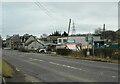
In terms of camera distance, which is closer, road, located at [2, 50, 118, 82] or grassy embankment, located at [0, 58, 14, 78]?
road, located at [2, 50, 118, 82]

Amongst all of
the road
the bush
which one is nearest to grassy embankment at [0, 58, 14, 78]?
the road

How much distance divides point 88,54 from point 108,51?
5.27 m

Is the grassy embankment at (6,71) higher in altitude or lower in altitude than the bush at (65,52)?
lower

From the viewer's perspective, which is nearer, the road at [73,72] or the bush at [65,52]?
the road at [73,72]

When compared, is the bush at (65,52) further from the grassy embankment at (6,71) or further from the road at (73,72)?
the grassy embankment at (6,71)

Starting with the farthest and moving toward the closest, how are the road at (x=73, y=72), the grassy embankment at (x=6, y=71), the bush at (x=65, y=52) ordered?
the bush at (x=65, y=52) < the grassy embankment at (x=6, y=71) < the road at (x=73, y=72)

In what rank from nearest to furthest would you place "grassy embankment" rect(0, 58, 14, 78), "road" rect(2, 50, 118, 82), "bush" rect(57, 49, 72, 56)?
"road" rect(2, 50, 118, 82)
"grassy embankment" rect(0, 58, 14, 78)
"bush" rect(57, 49, 72, 56)

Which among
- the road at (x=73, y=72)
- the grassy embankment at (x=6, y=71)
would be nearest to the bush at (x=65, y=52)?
the road at (x=73, y=72)

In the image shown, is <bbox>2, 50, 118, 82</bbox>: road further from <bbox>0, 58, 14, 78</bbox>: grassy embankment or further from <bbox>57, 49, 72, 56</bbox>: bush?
<bbox>57, 49, 72, 56</bbox>: bush

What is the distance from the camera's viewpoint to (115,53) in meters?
34.3

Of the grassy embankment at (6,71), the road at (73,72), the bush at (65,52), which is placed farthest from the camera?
the bush at (65,52)

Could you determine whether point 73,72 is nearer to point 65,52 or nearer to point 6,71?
point 6,71

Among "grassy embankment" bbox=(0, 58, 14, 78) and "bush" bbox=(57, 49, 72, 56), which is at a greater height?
"bush" bbox=(57, 49, 72, 56)

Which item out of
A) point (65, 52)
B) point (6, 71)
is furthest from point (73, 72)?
point (65, 52)
